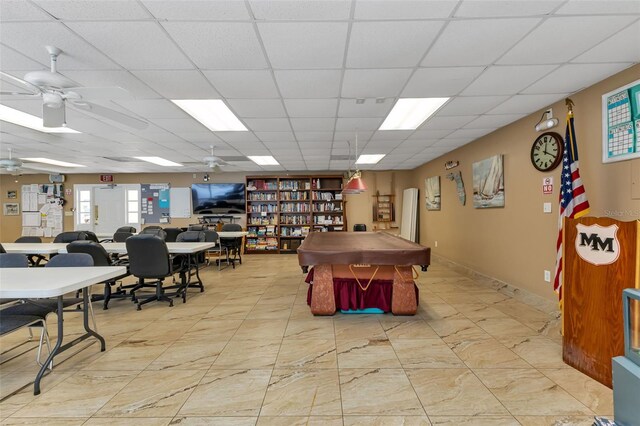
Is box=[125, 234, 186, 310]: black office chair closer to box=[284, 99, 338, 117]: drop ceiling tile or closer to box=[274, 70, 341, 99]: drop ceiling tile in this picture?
box=[284, 99, 338, 117]: drop ceiling tile

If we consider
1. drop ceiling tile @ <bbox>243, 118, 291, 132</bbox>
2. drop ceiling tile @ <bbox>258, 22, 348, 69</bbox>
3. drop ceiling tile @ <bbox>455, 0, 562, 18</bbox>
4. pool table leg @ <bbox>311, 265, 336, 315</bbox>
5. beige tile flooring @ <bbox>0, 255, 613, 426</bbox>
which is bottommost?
beige tile flooring @ <bbox>0, 255, 613, 426</bbox>

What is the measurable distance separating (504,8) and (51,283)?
3.78 m

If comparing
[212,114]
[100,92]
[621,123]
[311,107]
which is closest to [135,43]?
[100,92]

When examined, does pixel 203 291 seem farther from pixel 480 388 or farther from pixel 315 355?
pixel 480 388

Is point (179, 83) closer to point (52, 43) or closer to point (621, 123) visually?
point (52, 43)

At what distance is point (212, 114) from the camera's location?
3953 millimetres

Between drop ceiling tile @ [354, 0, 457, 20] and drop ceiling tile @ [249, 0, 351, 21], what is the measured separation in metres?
0.11

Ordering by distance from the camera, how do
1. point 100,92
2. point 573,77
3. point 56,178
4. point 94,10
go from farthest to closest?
point 56,178 < point 573,77 < point 100,92 < point 94,10

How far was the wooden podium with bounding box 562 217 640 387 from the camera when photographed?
2.13m

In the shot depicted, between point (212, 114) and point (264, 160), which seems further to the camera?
point (264, 160)

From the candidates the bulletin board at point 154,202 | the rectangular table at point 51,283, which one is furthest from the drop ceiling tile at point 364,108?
the bulletin board at point 154,202

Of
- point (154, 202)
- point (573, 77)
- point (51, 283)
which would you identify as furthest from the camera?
point (154, 202)

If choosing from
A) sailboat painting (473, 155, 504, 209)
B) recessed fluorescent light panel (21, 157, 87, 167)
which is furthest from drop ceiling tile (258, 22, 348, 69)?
recessed fluorescent light panel (21, 157, 87, 167)

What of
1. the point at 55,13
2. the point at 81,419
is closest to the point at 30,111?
the point at 55,13
